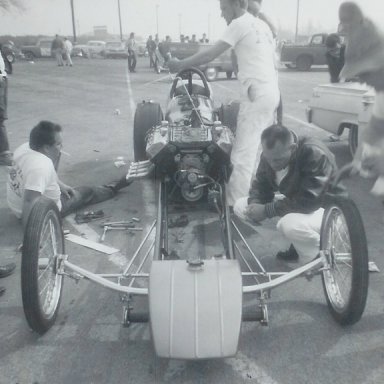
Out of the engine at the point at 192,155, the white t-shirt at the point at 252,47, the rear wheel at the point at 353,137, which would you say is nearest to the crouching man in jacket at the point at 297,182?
the engine at the point at 192,155

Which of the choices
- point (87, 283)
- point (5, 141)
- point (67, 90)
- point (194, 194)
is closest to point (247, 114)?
point (194, 194)

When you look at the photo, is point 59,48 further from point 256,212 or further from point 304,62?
point 256,212

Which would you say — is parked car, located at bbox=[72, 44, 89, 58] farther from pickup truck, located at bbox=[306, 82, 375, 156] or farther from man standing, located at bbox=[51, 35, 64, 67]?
pickup truck, located at bbox=[306, 82, 375, 156]

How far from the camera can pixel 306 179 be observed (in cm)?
332

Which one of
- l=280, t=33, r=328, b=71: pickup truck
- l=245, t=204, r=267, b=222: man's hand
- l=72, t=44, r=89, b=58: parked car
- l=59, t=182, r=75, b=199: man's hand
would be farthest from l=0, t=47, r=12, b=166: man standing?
l=72, t=44, r=89, b=58: parked car

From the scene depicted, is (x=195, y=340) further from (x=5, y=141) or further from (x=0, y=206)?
(x=5, y=141)

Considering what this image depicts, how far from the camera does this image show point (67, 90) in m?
15.8

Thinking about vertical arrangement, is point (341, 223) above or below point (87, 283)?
above

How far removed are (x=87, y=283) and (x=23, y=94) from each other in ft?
41.5

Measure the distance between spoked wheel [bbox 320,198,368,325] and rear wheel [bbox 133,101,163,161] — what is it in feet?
10.3

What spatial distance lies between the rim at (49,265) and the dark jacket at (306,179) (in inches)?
60.7

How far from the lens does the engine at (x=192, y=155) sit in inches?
166

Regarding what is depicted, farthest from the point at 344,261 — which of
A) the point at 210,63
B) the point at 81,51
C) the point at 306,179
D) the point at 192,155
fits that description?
the point at 81,51

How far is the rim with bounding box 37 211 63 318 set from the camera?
2900 millimetres
